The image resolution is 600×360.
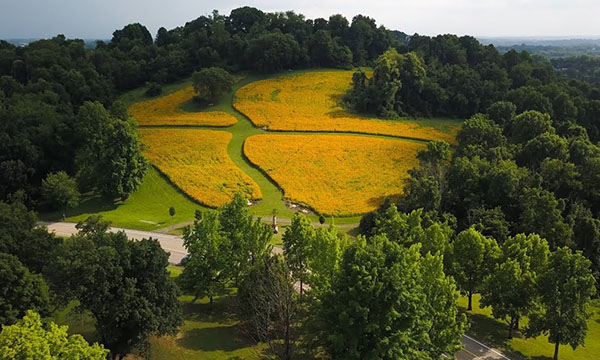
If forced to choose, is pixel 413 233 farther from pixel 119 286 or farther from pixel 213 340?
pixel 119 286

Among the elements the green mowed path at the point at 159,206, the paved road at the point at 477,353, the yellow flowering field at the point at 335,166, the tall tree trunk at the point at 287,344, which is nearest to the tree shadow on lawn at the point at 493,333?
the paved road at the point at 477,353

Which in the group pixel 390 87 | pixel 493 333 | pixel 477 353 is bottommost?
pixel 493 333

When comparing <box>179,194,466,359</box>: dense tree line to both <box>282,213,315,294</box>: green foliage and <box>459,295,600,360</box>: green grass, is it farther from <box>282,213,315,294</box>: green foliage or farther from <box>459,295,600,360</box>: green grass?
<box>459,295,600,360</box>: green grass

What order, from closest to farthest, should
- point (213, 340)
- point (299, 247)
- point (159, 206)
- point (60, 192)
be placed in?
point (213, 340)
point (299, 247)
point (60, 192)
point (159, 206)

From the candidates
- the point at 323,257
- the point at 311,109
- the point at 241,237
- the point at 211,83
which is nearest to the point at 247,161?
the point at 311,109

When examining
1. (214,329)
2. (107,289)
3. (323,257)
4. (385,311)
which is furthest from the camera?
(214,329)

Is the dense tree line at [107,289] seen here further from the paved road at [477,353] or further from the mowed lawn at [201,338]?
the paved road at [477,353]

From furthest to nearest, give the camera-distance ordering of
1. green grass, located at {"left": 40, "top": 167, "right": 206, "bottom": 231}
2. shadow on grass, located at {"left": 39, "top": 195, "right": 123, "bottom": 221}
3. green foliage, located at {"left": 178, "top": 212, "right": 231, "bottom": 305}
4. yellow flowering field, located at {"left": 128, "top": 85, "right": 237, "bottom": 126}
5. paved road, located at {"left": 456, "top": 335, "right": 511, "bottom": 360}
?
1. yellow flowering field, located at {"left": 128, "top": 85, "right": 237, "bottom": 126}
2. shadow on grass, located at {"left": 39, "top": 195, "right": 123, "bottom": 221}
3. green grass, located at {"left": 40, "top": 167, "right": 206, "bottom": 231}
4. green foliage, located at {"left": 178, "top": 212, "right": 231, "bottom": 305}
5. paved road, located at {"left": 456, "top": 335, "right": 511, "bottom": 360}

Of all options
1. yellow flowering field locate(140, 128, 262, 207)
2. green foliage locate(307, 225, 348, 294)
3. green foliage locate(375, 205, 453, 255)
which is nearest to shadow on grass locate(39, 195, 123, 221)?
yellow flowering field locate(140, 128, 262, 207)
